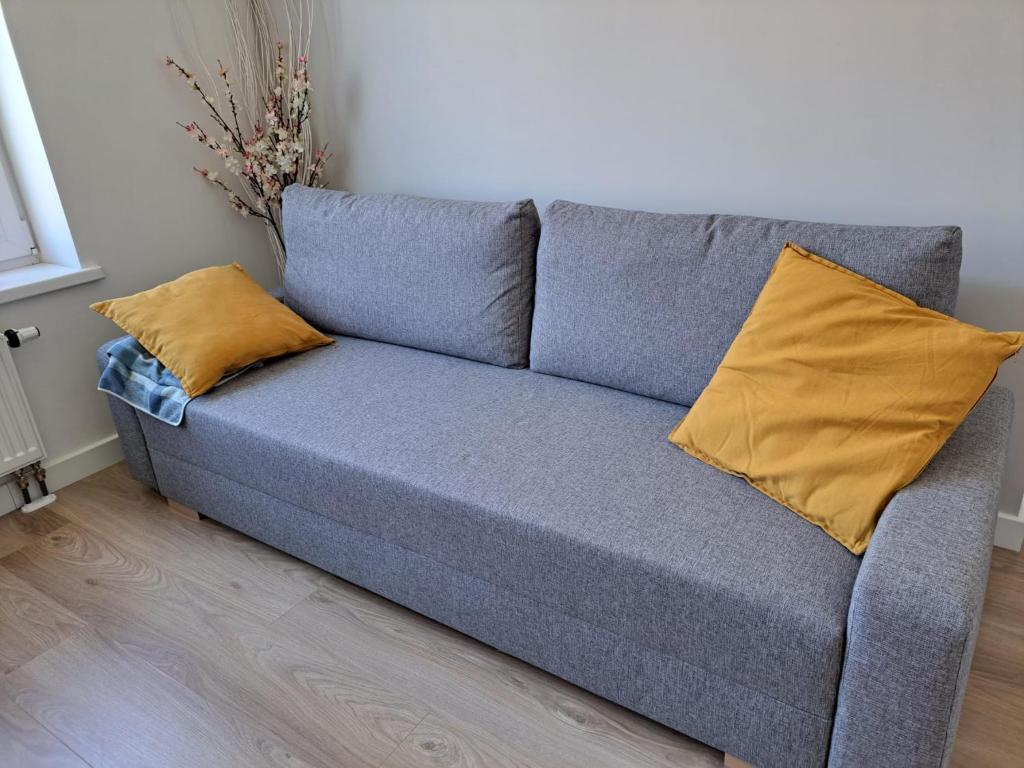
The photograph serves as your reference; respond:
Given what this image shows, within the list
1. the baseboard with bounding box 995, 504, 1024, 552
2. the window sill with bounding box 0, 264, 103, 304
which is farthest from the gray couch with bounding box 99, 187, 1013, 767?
the baseboard with bounding box 995, 504, 1024, 552

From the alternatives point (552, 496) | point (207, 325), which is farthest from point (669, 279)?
point (207, 325)

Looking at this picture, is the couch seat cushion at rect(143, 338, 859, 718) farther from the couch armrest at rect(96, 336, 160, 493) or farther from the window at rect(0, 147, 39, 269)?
the window at rect(0, 147, 39, 269)

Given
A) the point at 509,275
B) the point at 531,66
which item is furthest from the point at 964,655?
the point at 531,66

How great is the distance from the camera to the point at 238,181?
266cm

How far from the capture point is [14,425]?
211 centimetres

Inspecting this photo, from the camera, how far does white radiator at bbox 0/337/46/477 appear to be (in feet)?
6.76

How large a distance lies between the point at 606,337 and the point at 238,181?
1.64 m

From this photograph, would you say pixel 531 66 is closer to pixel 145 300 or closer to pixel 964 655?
pixel 145 300

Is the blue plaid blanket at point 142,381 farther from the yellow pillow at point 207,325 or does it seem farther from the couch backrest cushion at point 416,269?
the couch backrest cushion at point 416,269

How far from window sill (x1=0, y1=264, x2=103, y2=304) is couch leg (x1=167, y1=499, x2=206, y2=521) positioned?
2.40 feet

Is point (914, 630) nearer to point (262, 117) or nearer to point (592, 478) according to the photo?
point (592, 478)

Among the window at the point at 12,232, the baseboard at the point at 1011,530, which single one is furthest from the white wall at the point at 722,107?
the window at the point at 12,232

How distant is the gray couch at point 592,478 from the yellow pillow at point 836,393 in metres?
0.06

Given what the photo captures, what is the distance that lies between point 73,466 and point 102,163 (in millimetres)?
977
